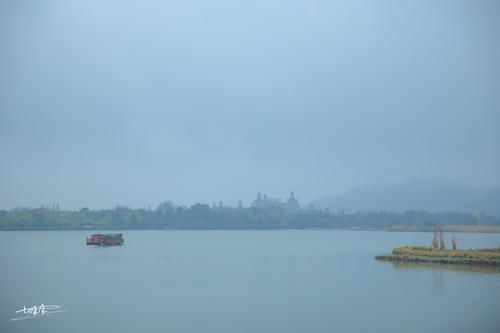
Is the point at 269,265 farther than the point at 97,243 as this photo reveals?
No

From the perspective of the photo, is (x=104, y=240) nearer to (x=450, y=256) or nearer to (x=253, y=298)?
(x=450, y=256)

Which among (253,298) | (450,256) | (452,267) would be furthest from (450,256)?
(253,298)

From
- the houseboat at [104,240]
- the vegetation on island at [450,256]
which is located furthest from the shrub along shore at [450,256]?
the houseboat at [104,240]

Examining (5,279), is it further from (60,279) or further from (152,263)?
(152,263)

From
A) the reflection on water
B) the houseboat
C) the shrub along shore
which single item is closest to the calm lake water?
the reflection on water

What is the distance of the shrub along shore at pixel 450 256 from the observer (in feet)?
207

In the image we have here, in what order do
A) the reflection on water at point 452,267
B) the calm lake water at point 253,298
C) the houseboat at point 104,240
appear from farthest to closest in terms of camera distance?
the houseboat at point 104,240
the reflection on water at point 452,267
the calm lake water at point 253,298

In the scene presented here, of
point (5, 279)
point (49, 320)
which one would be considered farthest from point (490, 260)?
point (5, 279)

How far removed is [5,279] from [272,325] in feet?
115

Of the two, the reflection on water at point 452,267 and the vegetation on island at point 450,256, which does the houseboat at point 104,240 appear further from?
the reflection on water at point 452,267

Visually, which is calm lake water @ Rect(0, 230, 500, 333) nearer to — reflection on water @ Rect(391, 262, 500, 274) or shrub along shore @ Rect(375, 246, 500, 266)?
reflection on water @ Rect(391, 262, 500, 274)

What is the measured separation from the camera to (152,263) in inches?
3068

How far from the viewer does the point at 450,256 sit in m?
66.4

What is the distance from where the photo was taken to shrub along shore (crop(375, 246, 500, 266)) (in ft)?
207
